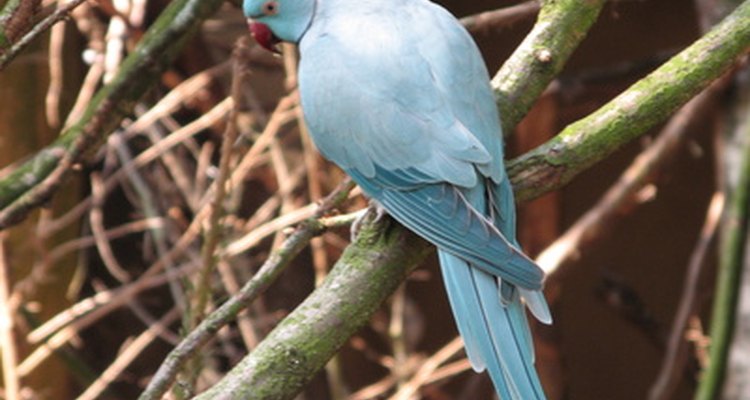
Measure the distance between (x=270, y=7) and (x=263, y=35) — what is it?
0.06 metres

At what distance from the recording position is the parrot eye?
1606mm

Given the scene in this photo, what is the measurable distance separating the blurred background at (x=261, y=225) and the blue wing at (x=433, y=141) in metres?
0.43

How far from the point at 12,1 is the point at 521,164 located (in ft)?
2.02

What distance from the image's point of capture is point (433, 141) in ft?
4.52

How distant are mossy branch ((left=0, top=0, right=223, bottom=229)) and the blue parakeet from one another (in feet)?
0.91

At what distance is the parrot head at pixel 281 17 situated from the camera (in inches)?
63.1

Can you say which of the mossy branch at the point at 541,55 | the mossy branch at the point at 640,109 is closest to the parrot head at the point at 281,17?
the mossy branch at the point at 541,55

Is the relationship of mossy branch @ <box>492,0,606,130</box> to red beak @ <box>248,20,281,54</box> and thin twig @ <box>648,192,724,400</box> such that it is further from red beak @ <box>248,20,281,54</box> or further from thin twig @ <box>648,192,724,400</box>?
thin twig @ <box>648,192,724,400</box>

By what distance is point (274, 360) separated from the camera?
3.53 feet

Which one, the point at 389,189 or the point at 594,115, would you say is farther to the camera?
the point at 389,189

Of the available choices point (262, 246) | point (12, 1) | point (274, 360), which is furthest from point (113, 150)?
point (274, 360)

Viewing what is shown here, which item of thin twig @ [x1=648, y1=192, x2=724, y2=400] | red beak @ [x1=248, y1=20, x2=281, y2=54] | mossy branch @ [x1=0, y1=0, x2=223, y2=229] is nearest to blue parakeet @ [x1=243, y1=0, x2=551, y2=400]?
red beak @ [x1=248, y1=20, x2=281, y2=54]

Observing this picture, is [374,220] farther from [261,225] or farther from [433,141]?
[261,225]

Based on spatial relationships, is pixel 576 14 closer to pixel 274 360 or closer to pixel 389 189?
pixel 389 189
